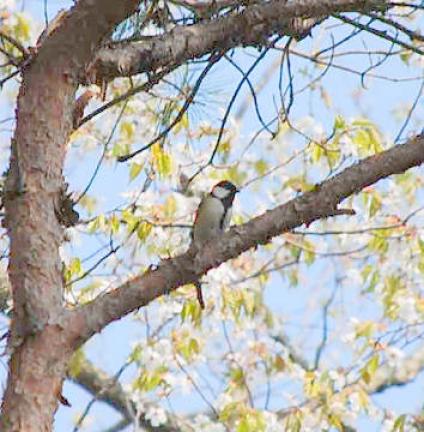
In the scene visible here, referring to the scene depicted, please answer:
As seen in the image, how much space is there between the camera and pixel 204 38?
7.50 feet

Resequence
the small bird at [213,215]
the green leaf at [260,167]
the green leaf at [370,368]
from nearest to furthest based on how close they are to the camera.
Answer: the small bird at [213,215] → the green leaf at [370,368] → the green leaf at [260,167]

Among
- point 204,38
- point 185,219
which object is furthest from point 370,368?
point 204,38

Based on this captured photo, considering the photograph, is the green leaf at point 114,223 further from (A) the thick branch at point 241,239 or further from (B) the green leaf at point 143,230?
(A) the thick branch at point 241,239

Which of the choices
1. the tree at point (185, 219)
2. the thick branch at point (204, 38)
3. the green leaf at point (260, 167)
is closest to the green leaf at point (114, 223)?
the tree at point (185, 219)

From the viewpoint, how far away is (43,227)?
78.7 inches

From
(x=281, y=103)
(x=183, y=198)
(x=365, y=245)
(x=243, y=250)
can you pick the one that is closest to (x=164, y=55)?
(x=243, y=250)

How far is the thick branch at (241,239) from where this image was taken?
197 centimetres

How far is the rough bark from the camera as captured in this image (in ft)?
6.16

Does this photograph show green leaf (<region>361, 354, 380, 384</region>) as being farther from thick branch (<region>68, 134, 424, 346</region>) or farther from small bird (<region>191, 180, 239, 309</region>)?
thick branch (<region>68, 134, 424, 346</region>)

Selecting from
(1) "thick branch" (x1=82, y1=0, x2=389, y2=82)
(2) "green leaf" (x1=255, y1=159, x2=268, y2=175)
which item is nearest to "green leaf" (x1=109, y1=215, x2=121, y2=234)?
(1) "thick branch" (x1=82, y1=0, x2=389, y2=82)

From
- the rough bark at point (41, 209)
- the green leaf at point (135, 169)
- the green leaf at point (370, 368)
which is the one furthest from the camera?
the green leaf at point (370, 368)

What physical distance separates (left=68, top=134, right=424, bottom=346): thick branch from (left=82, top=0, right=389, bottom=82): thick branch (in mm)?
344

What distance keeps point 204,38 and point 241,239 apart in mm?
426

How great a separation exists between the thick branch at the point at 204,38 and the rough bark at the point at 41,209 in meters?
0.09
